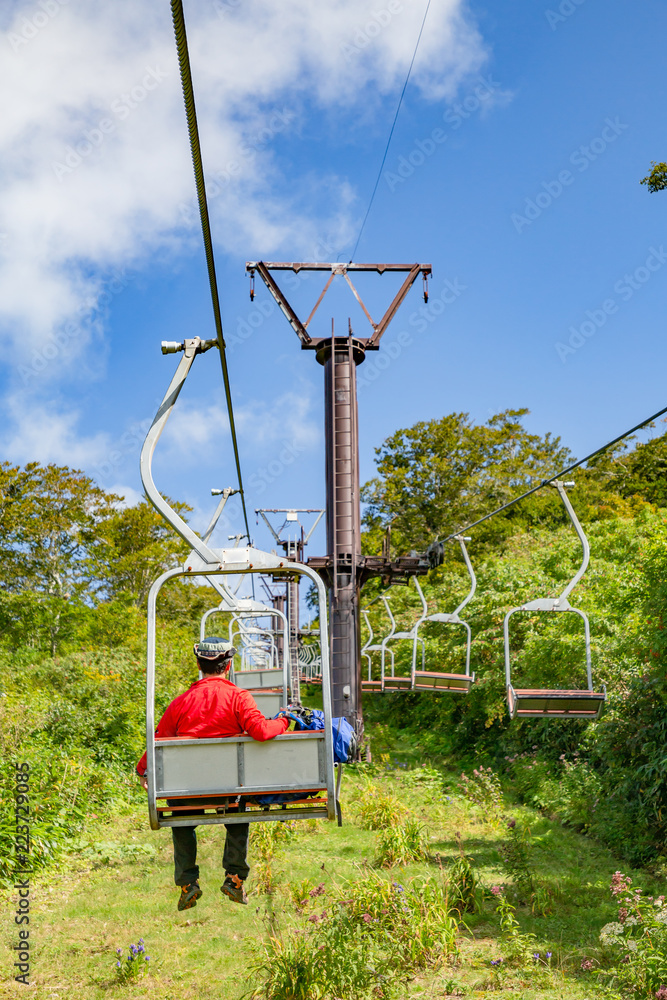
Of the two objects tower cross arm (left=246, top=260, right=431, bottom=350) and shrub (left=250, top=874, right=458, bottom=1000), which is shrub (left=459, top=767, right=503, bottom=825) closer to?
shrub (left=250, top=874, right=458, bottom=1000)

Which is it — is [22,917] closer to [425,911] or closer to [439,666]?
[425,911]

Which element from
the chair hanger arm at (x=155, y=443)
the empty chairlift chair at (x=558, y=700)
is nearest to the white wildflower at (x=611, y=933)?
the empty chairlift chair at (x=558, y=700)

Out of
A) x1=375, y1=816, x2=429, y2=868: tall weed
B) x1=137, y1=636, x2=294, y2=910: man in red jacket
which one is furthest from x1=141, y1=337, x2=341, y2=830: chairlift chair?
x1=375, y1=816, x2=429, y2=868: tall weed

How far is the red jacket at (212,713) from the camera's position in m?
4.54

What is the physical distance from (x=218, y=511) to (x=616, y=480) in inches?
1068

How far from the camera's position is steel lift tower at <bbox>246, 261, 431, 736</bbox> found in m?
15.4

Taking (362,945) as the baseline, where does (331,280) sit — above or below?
above

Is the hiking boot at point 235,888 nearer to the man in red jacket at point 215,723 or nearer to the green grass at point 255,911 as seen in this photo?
the man in red jacket at point 215,723

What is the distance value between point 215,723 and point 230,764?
0.32 meters

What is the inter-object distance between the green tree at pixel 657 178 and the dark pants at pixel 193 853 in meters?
14.2

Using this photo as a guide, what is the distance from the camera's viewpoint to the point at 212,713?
4570 millimetres

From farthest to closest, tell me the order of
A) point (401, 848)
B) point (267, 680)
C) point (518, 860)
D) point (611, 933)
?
point (267, 680), point (401, 848), point (518, 860), point (611, 933)

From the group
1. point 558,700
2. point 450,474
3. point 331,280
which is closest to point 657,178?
point 331,280

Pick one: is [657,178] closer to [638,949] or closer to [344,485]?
[344,485]
